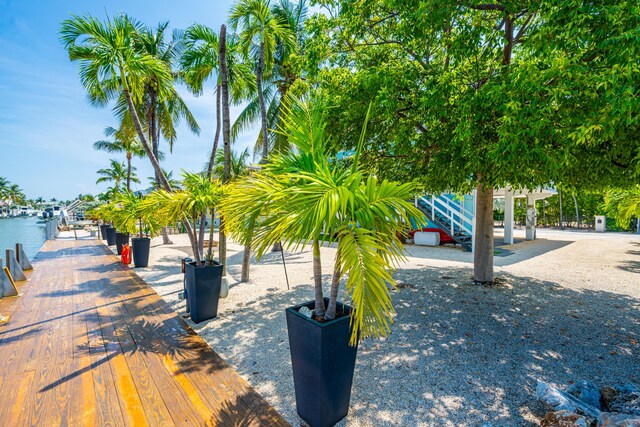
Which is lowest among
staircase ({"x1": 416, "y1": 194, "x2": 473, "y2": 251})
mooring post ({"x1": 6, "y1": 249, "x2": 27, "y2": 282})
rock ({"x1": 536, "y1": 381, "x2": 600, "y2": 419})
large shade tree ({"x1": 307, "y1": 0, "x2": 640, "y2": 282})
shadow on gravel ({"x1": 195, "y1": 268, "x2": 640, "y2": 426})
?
shadow on gravel ({"x1": 195, "y1": 268, "x2": 640, "y2": 426})

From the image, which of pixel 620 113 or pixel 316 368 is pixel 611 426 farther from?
pixel 620 113

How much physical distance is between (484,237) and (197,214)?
18.8 feet

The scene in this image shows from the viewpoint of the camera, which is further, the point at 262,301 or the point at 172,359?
the point at 262,301

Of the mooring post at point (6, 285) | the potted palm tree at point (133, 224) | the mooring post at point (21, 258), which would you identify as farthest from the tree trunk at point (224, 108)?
the mooring post at point (21, 258)

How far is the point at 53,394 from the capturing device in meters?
2.73

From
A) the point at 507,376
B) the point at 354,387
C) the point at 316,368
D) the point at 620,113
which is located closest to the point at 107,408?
the point at 316,368

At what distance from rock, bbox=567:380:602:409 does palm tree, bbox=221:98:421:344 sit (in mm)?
1873

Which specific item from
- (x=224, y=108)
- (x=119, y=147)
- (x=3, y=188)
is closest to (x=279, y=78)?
(x=224, y=108)

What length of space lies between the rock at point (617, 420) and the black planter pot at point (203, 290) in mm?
4390

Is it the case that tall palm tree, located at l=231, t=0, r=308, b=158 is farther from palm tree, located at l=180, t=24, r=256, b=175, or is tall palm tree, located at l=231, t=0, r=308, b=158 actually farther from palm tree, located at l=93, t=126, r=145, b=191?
palm tree, located at l=93, t=126, r=145, b=191

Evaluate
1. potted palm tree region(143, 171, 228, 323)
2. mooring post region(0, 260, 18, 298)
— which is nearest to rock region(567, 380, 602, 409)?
potted palm tree region(143, 171, 228, 323)

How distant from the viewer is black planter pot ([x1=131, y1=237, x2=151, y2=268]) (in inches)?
347

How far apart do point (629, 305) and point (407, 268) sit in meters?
4.33

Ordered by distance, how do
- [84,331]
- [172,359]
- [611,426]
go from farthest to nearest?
1. [84,331]
2. [172,359]
3. [611,426]
